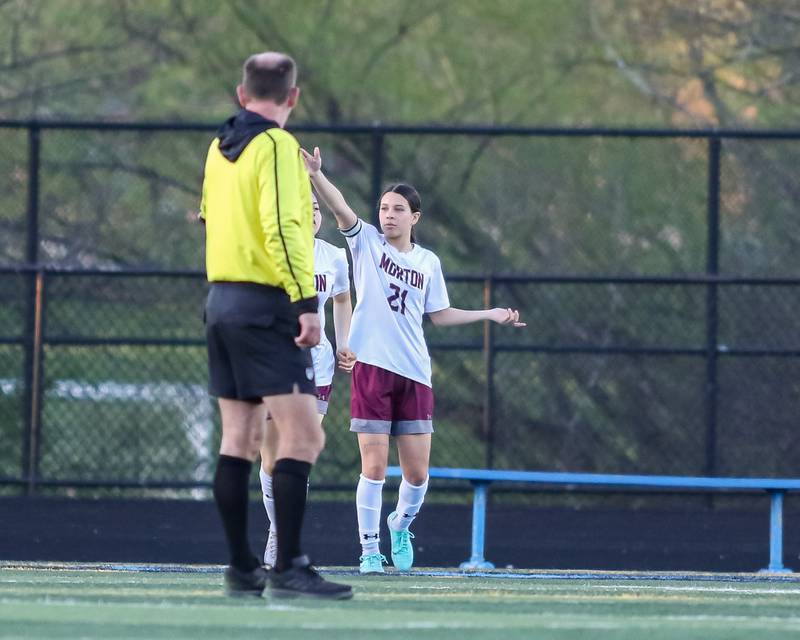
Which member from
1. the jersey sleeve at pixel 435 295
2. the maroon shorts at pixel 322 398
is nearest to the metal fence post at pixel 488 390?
the jersey sleeve at pixel 435 295

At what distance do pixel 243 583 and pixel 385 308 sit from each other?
230cm

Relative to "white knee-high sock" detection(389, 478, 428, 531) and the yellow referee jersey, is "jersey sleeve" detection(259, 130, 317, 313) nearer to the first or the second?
the yellow referee jersey

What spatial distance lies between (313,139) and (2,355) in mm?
3007

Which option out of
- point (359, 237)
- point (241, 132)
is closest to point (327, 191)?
point (359, 237)

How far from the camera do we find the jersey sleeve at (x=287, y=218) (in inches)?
223

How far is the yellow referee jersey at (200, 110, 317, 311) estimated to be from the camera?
5672 mm

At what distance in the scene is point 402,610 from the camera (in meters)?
5.61

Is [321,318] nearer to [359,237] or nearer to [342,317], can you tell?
[342,317]

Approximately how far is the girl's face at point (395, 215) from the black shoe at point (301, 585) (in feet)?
8.23

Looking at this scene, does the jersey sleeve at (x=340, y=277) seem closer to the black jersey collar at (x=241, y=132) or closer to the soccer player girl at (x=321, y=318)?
the soccer player girl at (x=321, y=318)

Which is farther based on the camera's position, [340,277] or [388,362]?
[340,277]

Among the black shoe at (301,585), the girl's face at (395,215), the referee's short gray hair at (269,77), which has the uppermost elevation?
the referee's short gray hair at (269,77)

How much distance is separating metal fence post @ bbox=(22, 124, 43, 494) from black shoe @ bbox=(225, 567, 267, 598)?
521 centimetres

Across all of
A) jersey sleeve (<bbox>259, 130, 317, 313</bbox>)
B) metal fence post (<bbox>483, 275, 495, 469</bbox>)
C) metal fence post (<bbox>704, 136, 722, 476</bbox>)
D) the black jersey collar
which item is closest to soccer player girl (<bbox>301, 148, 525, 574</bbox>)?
the black jersey collar
